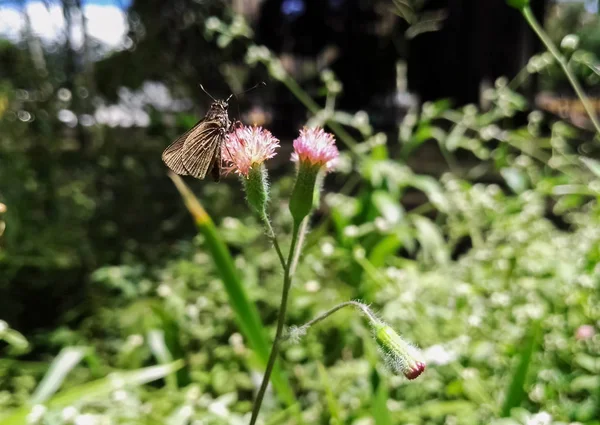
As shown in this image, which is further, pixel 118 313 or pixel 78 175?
pixel 78 175

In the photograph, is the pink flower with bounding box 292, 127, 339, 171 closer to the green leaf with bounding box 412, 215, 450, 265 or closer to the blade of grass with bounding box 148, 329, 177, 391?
the blade of grass with bounding box 148, 329, 177, 391

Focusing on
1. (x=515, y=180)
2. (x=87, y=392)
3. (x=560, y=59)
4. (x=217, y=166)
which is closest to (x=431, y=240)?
(x=515, y=180)

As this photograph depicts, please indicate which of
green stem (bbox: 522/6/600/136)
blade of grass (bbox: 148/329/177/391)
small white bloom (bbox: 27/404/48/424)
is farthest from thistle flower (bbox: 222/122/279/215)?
blade of grass (bbox: 148/329/177/391)

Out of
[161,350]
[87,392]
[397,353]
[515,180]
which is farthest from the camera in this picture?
[515,180]

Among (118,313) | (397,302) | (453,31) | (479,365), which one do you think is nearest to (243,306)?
(397,302)

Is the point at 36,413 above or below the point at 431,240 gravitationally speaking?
below

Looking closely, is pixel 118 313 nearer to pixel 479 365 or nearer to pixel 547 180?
pixel 479 365

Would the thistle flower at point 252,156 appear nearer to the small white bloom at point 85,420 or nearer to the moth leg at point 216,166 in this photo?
the moth leg at point 216,166

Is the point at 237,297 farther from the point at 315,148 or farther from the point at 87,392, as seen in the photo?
the point at 315,148
